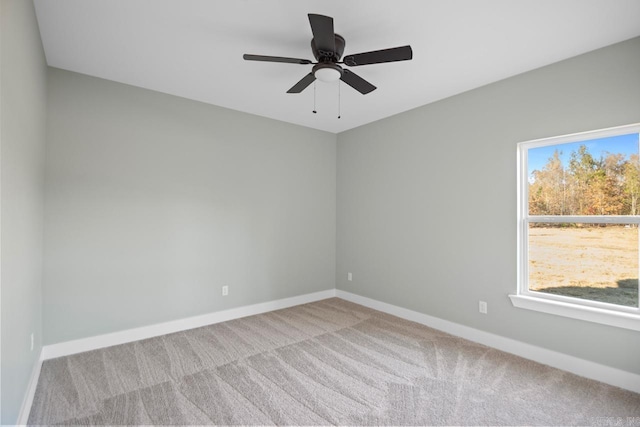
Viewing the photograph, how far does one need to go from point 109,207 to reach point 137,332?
1.33 meters

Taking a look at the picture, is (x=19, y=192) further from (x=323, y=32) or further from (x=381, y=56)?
(x=381, y=56)

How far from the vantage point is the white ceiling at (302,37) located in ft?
6.66

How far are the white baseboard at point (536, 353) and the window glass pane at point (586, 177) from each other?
1.25 meters

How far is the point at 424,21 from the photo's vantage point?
7.09 ft

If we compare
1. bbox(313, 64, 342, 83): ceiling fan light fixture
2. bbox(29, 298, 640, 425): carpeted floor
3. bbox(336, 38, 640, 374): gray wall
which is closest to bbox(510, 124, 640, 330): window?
bbox(336, 38, 640, 374): gray wall

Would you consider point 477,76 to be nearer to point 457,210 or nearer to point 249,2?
point 457,210

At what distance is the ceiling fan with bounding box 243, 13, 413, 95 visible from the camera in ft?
6.20

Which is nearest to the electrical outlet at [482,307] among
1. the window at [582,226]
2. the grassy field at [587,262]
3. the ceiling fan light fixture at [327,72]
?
the window at [582,226]

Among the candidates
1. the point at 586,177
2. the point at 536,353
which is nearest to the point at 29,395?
the point at 536,353

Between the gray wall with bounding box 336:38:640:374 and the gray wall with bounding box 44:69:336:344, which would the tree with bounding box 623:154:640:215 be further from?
the gray wall with bounding box 44:69:336:344

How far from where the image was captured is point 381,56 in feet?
6.75

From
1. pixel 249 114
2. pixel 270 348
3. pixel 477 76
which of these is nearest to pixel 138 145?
pixel 249 114

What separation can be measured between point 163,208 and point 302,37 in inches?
91.2

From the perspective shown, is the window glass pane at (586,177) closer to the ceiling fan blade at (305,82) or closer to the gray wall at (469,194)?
the gray wall at (469,194)
